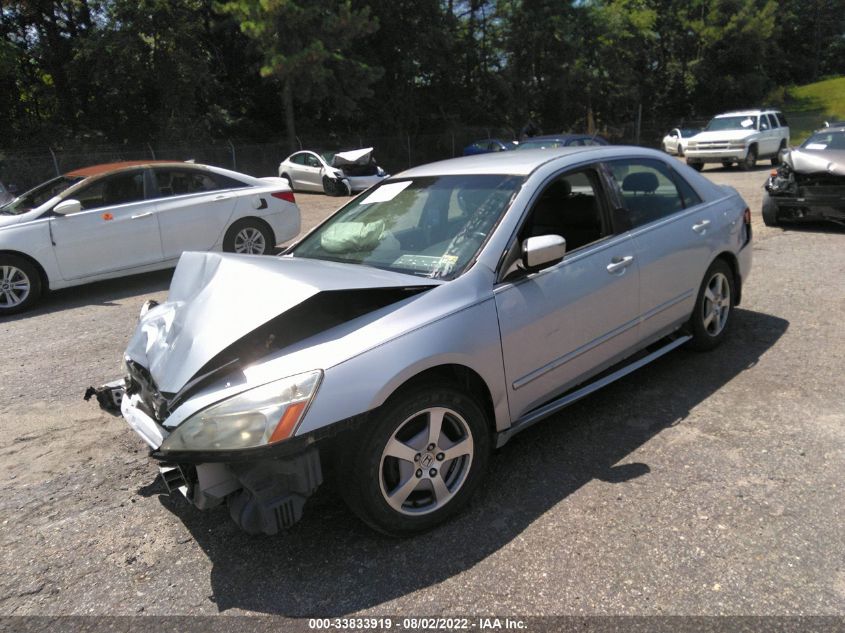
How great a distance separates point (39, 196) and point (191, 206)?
1.74m

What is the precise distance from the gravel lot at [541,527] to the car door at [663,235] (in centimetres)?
55

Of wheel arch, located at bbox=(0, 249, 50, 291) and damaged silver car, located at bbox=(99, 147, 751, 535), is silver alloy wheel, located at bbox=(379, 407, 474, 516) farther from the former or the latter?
wheel arch, located at bbox=(0, 249, 50, 291)

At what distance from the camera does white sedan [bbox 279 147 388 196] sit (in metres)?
19.1

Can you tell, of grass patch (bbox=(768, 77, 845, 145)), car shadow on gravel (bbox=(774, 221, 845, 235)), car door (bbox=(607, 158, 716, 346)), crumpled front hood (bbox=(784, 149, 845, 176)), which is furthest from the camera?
grass patch (bbox=(768, 77, 845, 145))

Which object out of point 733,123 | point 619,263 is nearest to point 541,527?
point 619,263

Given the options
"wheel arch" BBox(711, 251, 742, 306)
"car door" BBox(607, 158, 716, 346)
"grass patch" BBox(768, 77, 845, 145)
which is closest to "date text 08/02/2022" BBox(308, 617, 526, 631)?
"car door" BBox(607, 158, 716, 346)

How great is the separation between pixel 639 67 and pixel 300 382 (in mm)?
50780

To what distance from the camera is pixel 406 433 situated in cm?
285

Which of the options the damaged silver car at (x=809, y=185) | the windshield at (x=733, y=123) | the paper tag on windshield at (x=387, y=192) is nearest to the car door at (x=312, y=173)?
the damaged silver car at (x=809, y=185)

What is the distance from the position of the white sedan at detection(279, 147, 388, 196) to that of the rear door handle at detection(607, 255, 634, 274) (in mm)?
15492

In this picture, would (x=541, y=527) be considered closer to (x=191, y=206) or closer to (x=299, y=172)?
(x=191, y=206)

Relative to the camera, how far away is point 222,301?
120 inches

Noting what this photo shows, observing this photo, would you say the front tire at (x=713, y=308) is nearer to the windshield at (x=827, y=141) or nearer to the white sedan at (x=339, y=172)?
the windshield at (x=827, y=141)

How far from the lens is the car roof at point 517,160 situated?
385 cm
